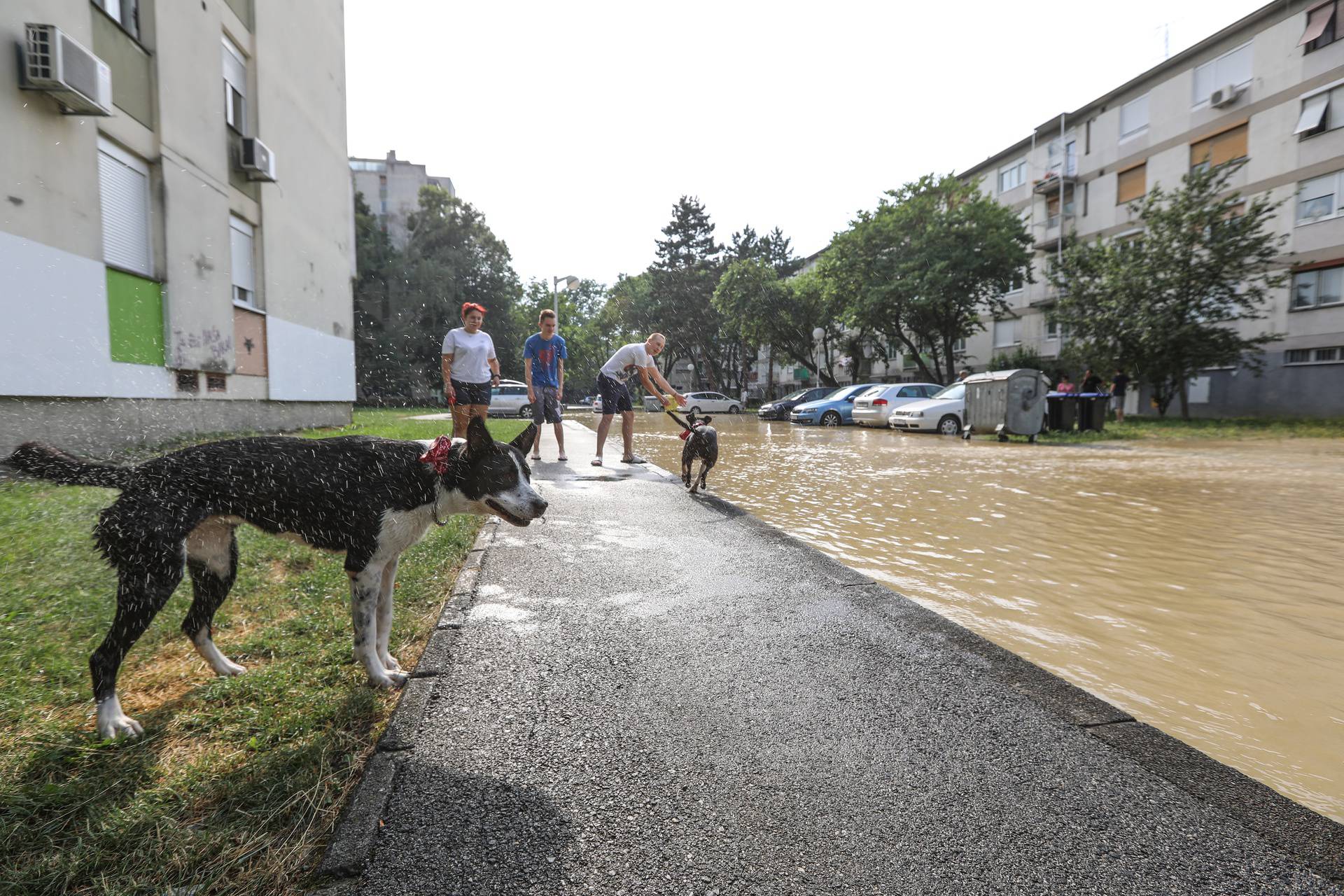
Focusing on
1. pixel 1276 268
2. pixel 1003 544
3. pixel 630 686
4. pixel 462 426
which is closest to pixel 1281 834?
pixel 630 686

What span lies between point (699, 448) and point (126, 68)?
10.1m

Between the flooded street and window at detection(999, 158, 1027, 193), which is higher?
window at detection(999, 158, 1027, 193)

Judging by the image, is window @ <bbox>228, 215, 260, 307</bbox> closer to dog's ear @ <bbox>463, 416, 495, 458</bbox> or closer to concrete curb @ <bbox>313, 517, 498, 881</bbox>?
concrete curb @ <bbox>313, 517, 498, 881</bbox>

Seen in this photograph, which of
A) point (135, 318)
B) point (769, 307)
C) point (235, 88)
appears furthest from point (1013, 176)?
point (135, 318)

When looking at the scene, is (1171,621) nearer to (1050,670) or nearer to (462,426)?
(1050,670)

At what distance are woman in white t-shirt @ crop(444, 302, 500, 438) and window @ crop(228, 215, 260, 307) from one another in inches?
283

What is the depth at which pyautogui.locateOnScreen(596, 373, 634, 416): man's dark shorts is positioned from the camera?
10.1m

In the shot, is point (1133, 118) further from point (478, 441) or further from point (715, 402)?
point (478, 441)

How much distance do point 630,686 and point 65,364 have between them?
912 centimetres

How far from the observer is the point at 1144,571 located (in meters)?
5.02

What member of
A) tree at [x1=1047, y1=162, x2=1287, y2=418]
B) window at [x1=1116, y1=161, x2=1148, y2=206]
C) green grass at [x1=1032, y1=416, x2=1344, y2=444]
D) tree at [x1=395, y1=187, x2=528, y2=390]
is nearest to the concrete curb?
green grass at [x1=1032, y1=416, x2=1344, y2=444]

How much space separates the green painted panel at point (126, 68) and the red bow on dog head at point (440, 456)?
1038 cm

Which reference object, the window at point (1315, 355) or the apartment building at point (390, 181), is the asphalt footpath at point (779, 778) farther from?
the apartment building at point (390, 181)

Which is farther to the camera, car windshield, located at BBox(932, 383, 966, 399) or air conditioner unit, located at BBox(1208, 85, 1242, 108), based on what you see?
air conditioner unit, located at BBox(1208, 85, 1242, 108)
